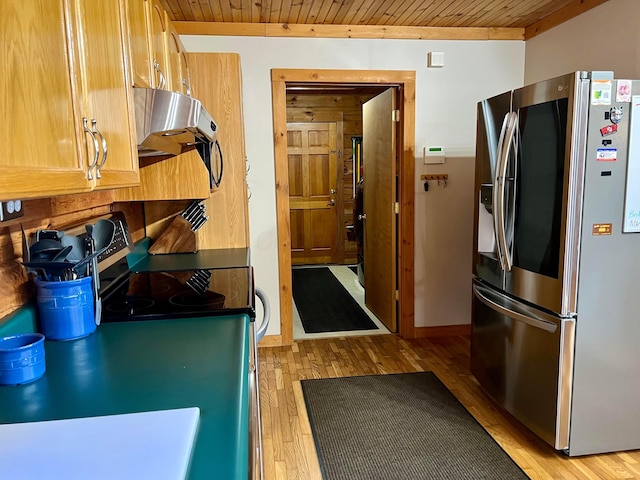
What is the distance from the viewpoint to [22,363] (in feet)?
3.30

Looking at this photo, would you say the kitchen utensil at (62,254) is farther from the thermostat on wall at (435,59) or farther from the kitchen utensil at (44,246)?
the thermostat on wall at (435,59)

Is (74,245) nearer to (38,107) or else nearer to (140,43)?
(140,43)

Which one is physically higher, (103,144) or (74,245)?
(103,144)

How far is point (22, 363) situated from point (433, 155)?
3.05m

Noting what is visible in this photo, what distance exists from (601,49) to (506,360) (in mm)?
1992

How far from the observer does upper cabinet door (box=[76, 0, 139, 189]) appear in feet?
3.07

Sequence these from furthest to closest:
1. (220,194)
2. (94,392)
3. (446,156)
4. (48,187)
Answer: (446,156), (220,194), (94,392), (48,187)

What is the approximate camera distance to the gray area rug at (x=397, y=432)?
2.04 metres

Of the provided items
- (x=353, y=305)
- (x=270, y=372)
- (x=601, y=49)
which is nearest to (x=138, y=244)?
(x=270, y=372)

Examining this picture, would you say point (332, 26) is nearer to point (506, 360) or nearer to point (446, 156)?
point (446, 156)

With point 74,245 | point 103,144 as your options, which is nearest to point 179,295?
point 74,245

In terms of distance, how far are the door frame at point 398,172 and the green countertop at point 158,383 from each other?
Answer: 209 centimetres

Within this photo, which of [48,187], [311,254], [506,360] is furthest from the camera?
[311,254]

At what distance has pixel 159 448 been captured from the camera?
0.73 m
